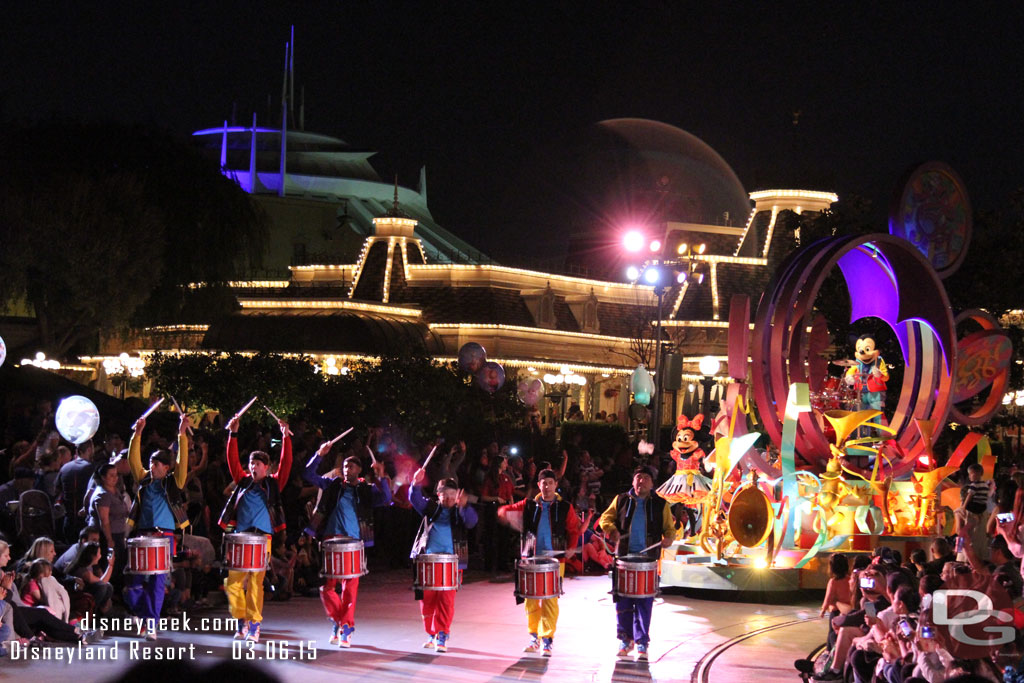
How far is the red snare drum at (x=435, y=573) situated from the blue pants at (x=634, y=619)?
1.46 m

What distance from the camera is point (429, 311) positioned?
43750mm

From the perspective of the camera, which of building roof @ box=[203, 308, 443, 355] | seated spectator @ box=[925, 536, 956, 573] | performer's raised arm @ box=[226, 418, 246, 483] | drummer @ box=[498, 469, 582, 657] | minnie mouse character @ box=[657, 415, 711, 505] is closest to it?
seated spectator @ box=[925, 536, 956, 573]

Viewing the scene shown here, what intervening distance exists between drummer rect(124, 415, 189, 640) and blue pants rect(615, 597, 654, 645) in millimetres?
3952

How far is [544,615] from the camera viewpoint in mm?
12047

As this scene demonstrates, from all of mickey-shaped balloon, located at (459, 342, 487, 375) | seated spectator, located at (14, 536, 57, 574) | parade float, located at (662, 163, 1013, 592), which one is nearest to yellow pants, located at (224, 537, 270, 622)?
seated spectator, located at (14, 536, 57, 574)

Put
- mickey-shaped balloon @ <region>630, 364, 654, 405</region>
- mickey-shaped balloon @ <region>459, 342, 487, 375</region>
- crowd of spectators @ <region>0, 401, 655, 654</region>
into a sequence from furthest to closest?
1. mickey-shaped balloon @ <region>630, 364, 654, 405</region>
2. mickey-shaped balloon @ <region>459, 342, 487, 375</region>
3. crowd of spectators @ <region>0, 401, 655, 654</region>

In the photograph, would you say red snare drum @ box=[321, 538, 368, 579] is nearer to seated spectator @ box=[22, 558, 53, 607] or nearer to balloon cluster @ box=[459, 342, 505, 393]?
seated spectator @ box=[22, 558, 53, 607]

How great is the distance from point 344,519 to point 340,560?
1.65 feet

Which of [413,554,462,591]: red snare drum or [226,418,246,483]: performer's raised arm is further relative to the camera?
[226,418,246,483]: performer's raised arm

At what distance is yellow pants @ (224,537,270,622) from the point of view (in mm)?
11969

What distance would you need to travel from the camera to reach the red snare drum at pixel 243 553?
1192cm

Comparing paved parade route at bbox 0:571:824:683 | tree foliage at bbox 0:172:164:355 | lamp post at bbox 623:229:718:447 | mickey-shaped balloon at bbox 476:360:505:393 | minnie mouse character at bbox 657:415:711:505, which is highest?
tree foliage at bbox 0:172:164:355

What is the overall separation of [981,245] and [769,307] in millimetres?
11916

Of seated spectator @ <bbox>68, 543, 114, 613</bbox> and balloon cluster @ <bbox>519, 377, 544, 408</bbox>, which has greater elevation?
balloon cluster @ <bbox>519, 377, 544, 408</bbox>
